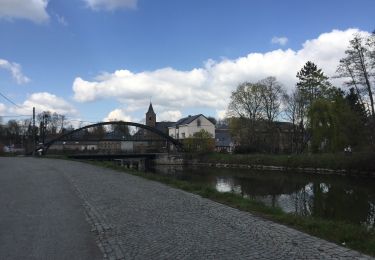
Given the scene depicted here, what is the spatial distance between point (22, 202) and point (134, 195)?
3647 millimetres

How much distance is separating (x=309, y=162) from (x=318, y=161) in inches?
69.5

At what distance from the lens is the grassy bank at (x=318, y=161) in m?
44.8

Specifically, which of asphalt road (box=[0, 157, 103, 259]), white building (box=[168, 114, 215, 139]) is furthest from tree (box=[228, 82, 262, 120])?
asphalt road (box=[0, 157, 103, 259])

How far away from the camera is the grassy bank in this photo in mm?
44784

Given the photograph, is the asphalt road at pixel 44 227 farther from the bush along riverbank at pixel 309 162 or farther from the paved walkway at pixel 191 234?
the bush along riverbank at pixel 309 162

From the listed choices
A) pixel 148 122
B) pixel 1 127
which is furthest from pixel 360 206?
pixel 148 122

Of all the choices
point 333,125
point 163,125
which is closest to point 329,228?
point 333,125

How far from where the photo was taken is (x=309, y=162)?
176ft

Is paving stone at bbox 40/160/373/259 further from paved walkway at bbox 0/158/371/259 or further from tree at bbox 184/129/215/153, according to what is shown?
tree at bbox 184/129/215/153

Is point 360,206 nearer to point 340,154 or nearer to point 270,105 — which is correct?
point 340,154

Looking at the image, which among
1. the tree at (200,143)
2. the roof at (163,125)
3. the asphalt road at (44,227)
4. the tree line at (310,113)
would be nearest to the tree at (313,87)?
the tree line at (310,113)

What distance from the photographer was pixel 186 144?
92.9 meters

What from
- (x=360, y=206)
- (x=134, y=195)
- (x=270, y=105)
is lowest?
(x=360, y=206)

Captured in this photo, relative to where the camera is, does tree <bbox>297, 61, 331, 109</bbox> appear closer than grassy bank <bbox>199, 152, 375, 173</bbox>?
No
